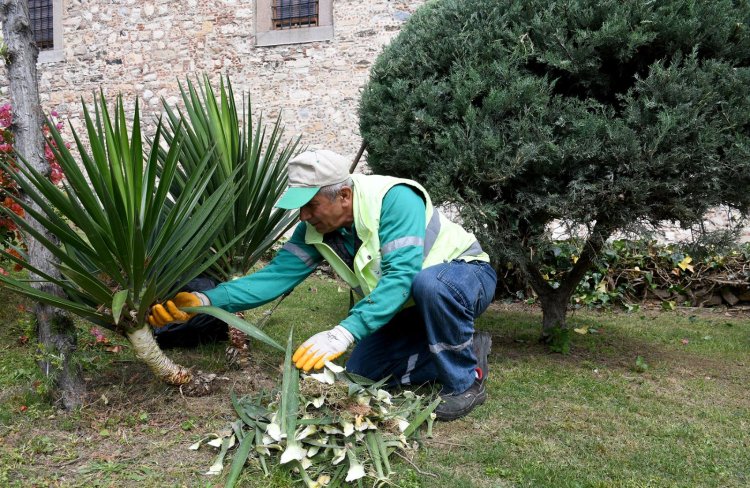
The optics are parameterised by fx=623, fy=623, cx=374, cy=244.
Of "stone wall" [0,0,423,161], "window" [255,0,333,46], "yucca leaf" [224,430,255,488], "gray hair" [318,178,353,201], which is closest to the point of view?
"yucca leaf" [224,430,255,488]

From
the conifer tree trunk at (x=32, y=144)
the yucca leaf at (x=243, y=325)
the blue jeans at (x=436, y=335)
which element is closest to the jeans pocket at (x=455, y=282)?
the blue jeans at (x=436, y=335)

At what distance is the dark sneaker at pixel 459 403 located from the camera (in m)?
2.81

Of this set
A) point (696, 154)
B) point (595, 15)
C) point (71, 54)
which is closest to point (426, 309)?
point (696, 154)

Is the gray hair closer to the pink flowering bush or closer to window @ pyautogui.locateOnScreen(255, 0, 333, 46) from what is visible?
the pink flowering bush

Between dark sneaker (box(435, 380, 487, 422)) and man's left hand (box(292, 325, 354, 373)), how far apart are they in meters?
0.64

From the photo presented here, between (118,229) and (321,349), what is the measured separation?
33.9 inches

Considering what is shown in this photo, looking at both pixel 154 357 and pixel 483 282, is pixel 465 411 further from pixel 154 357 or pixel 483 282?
pixel 154 357

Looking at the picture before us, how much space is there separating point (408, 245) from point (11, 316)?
9.56ft

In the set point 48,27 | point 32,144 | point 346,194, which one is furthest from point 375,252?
point 48,27

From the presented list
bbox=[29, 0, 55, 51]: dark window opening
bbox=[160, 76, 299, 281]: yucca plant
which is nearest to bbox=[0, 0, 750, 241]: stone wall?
bbox=[29, 0, 55, 51]: dark window opening

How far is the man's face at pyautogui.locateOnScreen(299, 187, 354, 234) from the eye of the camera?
110 inches

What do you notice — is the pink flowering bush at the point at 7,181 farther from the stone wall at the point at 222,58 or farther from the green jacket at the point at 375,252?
the stone wall at the point at 222,58

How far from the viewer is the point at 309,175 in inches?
106

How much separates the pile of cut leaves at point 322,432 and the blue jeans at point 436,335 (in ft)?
1.31
